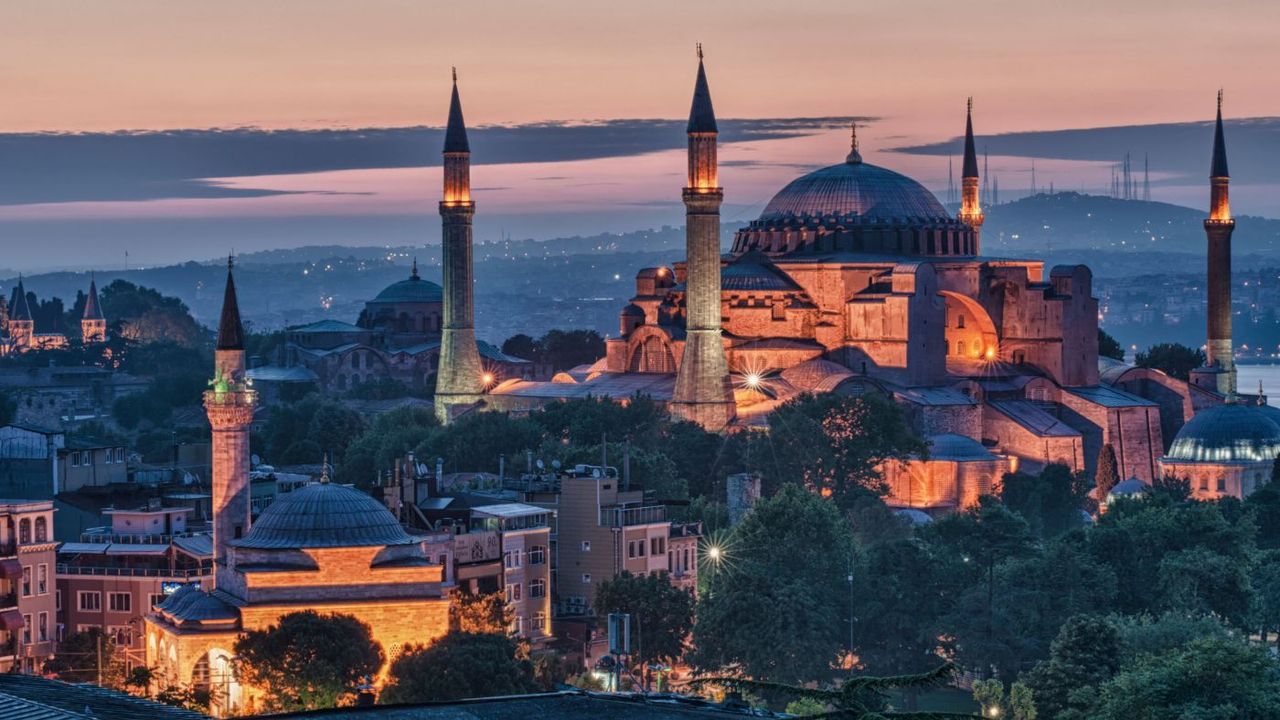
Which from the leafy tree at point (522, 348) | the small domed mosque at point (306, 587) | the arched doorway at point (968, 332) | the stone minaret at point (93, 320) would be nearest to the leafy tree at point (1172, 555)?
the arched doorway at point (968, 332)

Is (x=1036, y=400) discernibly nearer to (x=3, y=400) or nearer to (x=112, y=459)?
(x=112, y=459)

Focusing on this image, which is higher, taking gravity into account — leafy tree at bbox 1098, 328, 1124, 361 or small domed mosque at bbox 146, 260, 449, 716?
leafy tree at bbox 1098, 328, 1124, 361

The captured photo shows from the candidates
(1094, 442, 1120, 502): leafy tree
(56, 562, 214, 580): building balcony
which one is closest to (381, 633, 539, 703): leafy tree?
(56, 562, 214, 580): building balcony

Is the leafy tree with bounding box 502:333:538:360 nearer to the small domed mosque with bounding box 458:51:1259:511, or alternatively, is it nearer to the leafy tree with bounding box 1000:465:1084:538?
the small domed mosque with bounding box 458:51:1259:511

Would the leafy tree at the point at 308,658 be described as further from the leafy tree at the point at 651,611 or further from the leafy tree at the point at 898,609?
the leafy tree at the point at 898,609

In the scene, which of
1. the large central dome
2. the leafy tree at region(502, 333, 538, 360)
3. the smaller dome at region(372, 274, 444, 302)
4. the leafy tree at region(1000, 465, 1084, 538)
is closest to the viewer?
the leafy tree at region(1000, 465, 1084, 538)

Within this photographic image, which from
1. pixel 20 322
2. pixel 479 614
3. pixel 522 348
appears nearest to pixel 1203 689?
pixel 479 614

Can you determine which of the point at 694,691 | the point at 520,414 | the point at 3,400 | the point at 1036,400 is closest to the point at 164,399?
the point at 3,400
